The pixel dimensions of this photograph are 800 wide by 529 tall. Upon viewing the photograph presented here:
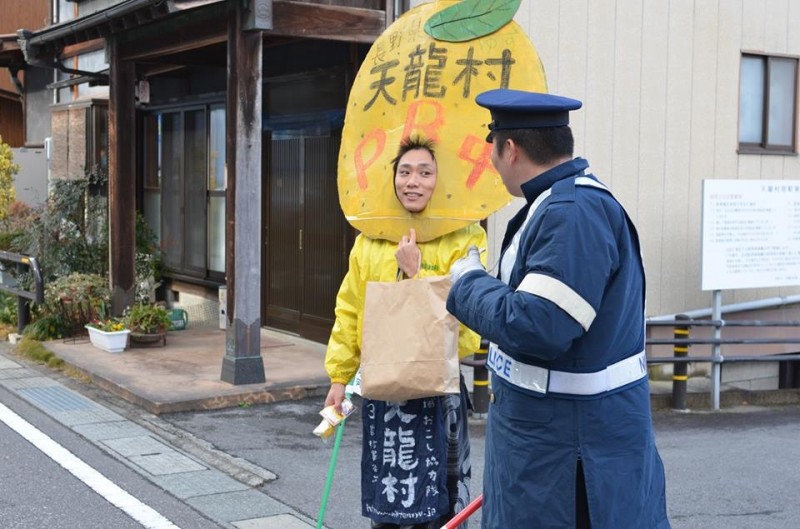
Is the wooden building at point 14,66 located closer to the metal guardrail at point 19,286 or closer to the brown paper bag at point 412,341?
the metal guardrail at point 19,286

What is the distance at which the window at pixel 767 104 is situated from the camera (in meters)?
11.2

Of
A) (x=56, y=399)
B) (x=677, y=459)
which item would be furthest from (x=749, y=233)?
(x=56, y=399)

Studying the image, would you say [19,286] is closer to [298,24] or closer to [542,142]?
[298,24]

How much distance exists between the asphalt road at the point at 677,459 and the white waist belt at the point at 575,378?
9.58ft

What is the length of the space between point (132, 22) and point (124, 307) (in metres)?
3.37

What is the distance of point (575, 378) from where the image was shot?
2.86 metres

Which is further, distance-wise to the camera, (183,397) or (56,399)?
(56,399)

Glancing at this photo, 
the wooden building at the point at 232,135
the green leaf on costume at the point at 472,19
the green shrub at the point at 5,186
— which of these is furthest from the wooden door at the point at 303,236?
the green leaf on costume at the point at 472,19

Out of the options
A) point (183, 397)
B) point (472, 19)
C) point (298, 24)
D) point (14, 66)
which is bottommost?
point (183, 397)

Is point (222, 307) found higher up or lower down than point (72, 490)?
higher up

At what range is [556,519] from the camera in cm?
287

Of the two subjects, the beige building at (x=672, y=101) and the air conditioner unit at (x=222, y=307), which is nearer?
the beige building at (x=672, y=101)

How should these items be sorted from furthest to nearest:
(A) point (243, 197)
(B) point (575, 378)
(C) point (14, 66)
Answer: (C) point (14, 66) < (A) point (243, 197) < (B) point (575, 378)

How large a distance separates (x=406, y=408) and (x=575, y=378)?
1.44 metres
